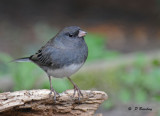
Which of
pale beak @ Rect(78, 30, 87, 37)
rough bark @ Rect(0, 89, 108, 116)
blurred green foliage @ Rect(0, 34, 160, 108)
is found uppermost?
pale beak @ Rect(78, 30, 87, 37)

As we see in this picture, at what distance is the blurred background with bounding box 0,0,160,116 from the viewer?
4.25m

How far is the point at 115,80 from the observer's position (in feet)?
14.8

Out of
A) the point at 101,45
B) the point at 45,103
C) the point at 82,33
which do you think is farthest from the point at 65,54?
the point at 101,45

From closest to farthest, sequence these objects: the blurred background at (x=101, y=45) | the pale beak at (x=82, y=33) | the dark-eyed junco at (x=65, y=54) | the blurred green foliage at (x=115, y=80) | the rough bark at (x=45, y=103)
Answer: the rough bark at (x=45, y=103), the dark-eyed junco at (x=65, y=54), the pale beak at (x=82, y=33), the blurred green foliage at (x=115, y=80), the blurred background at (x=101, y=45)

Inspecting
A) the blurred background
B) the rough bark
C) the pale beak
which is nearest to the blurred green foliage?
the blurred background

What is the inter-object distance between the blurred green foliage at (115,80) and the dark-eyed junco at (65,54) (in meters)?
0.74

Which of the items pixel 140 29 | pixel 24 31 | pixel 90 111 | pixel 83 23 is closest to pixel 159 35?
pixel 140 29

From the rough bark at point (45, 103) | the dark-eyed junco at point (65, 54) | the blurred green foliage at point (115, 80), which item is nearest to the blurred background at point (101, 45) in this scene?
the blurred green foliage at point (115, 80)

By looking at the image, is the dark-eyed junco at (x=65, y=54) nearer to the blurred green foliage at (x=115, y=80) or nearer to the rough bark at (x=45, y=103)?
the rough bark at (x=45, y=103)

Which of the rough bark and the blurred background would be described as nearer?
the rough bark

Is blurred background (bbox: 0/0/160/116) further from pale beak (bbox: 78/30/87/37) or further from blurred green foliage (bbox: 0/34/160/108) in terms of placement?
pale beak (bbox: 78/30/87/37)

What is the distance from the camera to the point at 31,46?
5.95 metres

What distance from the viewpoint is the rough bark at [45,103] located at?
254 centimetres

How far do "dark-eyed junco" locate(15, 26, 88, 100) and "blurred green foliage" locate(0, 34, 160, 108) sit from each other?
0.74 metres
